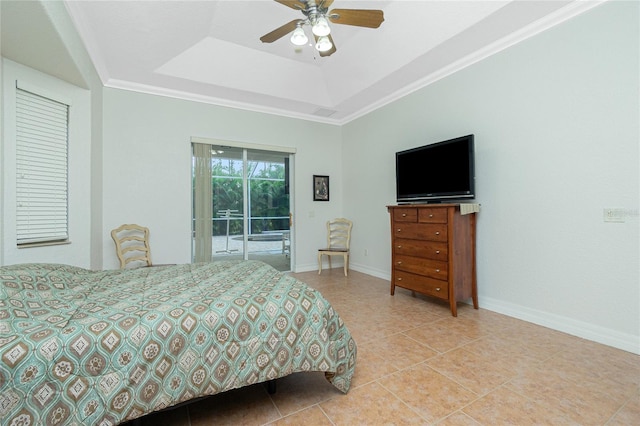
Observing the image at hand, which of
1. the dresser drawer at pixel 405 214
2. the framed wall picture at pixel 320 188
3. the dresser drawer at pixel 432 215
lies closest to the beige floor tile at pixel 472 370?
the dresser drawer at pixel 432 215

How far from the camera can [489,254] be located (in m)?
3.08

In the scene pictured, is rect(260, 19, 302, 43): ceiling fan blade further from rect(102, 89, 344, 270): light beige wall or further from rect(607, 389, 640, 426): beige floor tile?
rect(607, 389, 640, 426): beige floor tile

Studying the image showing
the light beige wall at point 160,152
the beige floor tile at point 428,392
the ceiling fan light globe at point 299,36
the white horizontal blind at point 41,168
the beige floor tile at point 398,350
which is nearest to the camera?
the beige floor tile at point 428,392

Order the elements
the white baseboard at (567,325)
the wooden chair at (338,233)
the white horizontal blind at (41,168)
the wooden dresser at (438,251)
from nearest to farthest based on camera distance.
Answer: the white baseboard at (567,325) → the white horizontal blind at (41,168) → the wooden dresser at (438,251) → the wooden chair at (338,233)

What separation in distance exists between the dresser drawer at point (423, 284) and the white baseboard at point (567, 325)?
0.58m

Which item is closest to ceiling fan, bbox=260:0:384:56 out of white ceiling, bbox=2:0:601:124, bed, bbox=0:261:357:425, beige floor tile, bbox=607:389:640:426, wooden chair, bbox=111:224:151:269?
white ceiling, bbox=2:0:601:124

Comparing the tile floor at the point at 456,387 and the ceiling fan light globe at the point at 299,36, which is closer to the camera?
the tile floor at the point at 456,387

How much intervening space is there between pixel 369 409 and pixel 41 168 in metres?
3.45

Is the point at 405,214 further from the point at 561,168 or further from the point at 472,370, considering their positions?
the point at 472,370

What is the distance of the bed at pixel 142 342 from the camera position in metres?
1.05

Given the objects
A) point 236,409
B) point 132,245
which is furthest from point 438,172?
point 132,245

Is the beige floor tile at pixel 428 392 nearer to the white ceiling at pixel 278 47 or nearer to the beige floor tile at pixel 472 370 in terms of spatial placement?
the beige floor tile at pixel 472 370

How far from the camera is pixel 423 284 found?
316 cm

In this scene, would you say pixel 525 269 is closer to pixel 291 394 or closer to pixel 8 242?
pixel 291 394
